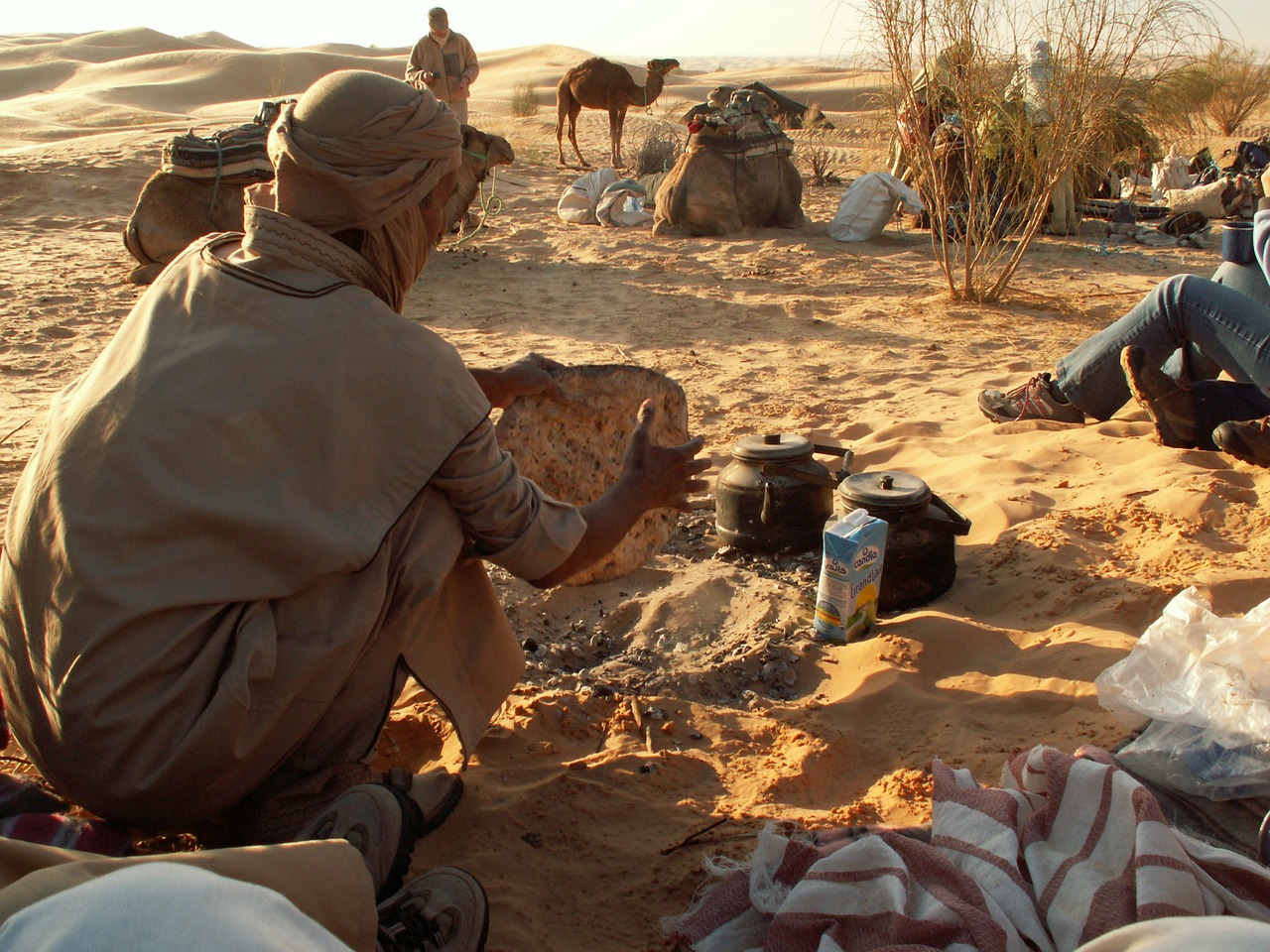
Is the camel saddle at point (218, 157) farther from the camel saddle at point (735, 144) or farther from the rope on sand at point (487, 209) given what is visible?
the camel saddle at point (735, 144)

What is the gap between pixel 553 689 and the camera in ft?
8.89

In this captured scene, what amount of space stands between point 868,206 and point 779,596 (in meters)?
7.10

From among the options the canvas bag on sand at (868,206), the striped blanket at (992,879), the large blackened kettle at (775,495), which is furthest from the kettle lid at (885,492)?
the canvas bag on sand at (868,206)

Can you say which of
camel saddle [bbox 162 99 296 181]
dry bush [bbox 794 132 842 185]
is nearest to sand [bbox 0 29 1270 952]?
camel saddle [bbox 162 99 296 181]

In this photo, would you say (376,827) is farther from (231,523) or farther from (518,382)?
(518,382)

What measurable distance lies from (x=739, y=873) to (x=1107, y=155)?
10.7 metres

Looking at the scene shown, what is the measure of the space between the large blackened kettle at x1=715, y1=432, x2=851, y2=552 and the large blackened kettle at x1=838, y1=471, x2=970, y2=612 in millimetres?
225

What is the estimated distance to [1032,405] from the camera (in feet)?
14.4

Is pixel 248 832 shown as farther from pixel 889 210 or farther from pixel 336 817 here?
pixel 889 210

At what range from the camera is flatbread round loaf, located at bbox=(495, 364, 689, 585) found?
3021mm

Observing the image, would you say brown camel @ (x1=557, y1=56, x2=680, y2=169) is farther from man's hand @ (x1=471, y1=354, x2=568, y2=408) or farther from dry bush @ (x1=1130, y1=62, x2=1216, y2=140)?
man's hand @ (x1=471, y1=354, x2=568, y2=408)

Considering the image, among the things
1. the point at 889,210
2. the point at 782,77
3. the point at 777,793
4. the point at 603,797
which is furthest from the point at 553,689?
the point at 782,77

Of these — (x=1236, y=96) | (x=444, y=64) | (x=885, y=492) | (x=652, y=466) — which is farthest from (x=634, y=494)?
(x=1236, y=96)

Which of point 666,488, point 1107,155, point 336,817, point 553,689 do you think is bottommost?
point 553,689
